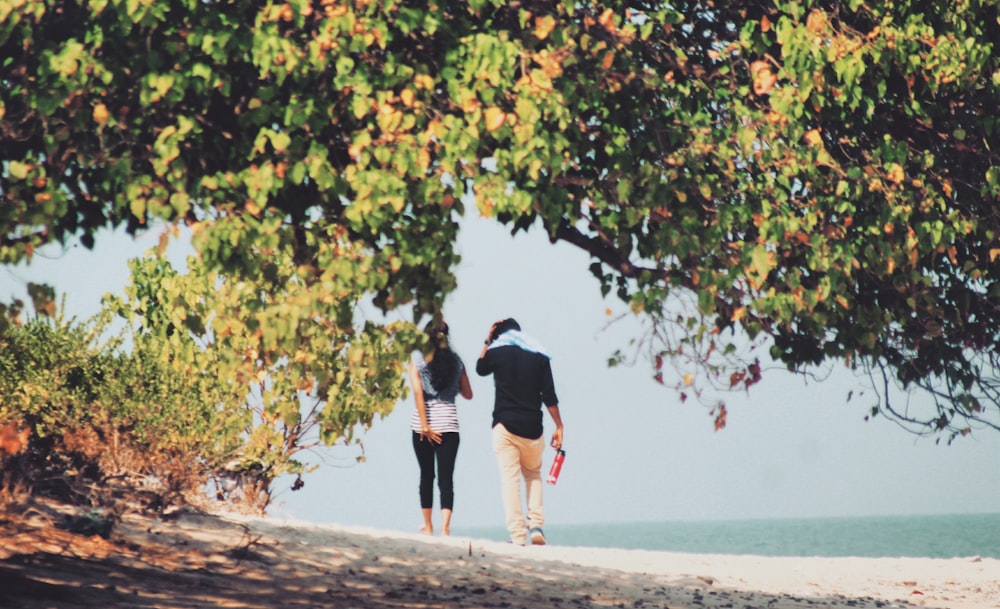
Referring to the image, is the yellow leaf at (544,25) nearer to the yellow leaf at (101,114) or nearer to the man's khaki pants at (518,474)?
the yellow leaf at (101,114)

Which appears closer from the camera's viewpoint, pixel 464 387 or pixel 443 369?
pixel 443 369

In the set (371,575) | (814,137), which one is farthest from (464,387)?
(814,137)

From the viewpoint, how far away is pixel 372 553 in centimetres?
1150

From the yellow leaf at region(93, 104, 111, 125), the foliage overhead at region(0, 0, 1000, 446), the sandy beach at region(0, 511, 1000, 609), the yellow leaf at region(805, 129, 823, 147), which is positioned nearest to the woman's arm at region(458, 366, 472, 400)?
the sandy beach at region(0, 511, 1000, 609)

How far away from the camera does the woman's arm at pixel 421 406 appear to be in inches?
505

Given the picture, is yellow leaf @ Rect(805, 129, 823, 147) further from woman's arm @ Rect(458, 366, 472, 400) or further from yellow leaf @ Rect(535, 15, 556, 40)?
woman's arm @ Rect(458, 366, 472, 400)

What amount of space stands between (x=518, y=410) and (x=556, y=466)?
1017mm

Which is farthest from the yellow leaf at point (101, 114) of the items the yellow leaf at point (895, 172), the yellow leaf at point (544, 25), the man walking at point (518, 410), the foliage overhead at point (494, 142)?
the man walking at point (518, 410)

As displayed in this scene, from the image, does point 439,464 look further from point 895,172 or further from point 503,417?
point 895,172

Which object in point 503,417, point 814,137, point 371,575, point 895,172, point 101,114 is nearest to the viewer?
point 101,114

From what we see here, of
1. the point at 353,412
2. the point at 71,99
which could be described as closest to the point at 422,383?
the point at 353,412

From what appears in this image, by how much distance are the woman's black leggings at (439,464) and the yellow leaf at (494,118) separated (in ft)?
22.7

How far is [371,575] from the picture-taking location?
34.7 feet

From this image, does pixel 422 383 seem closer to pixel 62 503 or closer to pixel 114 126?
pixel 62 503
